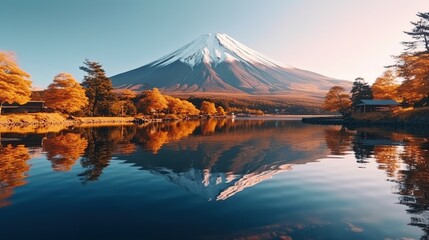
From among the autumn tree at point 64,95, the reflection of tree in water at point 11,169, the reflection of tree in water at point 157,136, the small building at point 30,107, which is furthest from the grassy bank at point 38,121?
the reflection of tree in water at point 11,169

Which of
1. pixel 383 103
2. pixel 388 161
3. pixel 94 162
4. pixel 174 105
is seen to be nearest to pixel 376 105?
pixel 383 103

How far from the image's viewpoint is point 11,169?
12609mm

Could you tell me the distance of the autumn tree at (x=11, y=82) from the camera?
44.2m

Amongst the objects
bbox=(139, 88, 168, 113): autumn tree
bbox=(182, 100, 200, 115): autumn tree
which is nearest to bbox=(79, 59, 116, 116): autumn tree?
bbox=(139, 88, 168, 113): autumn tree

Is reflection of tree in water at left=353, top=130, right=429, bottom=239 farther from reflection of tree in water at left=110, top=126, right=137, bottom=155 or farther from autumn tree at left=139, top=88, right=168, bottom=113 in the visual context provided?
autumn tree at left=139, top=88, right=168, bottom=113

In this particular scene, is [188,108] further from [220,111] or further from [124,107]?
[220,111]

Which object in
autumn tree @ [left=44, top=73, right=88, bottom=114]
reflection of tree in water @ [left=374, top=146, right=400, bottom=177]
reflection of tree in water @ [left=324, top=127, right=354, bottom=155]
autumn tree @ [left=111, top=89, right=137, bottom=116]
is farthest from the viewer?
autumn tree @ [left=111, top=89, right=137, bottom=116]

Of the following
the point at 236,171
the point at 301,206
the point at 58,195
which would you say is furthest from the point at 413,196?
the point at 58,195

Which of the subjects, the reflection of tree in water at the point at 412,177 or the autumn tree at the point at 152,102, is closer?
the reflection of tree in water at the point at 412,177

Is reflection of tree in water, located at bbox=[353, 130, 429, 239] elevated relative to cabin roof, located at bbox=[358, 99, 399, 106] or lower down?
lower down

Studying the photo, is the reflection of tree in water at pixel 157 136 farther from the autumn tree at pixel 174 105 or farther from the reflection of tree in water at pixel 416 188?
the autumn tree at pixel 174 105

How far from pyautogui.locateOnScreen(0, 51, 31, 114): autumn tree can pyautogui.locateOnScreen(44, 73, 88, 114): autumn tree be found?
31.4 ft

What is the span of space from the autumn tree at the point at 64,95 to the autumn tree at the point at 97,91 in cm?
846

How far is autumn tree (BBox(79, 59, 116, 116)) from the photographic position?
231ft
